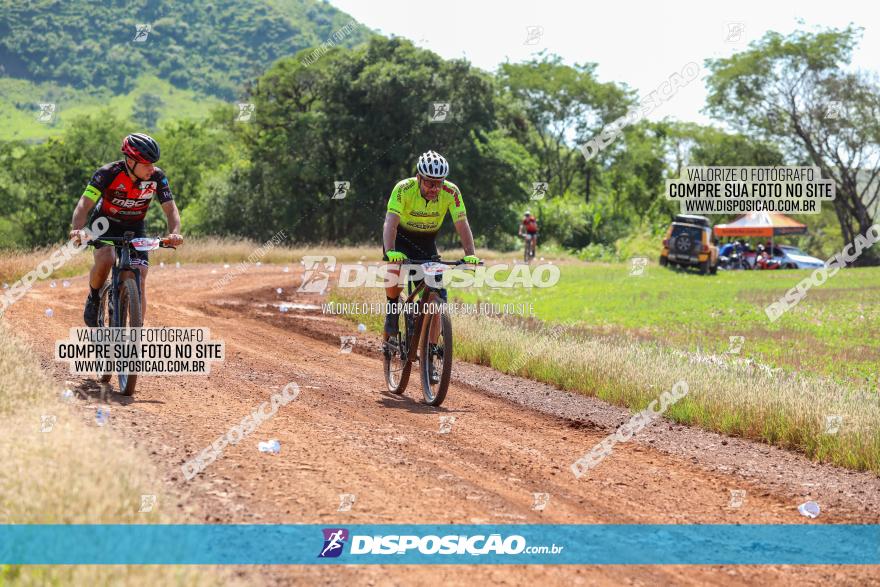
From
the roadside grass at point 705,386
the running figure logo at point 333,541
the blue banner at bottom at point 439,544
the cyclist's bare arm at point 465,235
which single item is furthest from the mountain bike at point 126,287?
the roadside grass at point 705,386

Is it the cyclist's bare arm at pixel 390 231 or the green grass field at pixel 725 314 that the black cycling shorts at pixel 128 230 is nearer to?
the cyclist's bare arm at pixel 390 231

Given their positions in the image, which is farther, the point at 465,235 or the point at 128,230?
the point at 465,235

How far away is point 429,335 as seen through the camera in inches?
376

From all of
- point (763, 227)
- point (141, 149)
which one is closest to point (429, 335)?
point (141, 149)

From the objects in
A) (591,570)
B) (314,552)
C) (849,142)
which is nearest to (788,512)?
Answer: (591,570)

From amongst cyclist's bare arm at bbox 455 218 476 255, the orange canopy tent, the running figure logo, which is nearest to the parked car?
the orange canopy tent

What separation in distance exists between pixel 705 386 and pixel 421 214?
12.6 ft

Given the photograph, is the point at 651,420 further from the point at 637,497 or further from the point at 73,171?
the point at 73,171

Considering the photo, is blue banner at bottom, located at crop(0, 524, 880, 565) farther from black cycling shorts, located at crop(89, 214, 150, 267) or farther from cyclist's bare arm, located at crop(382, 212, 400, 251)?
cyclist's bare arm, located at crop(382, 212, 400, 251)

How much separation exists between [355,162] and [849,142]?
112 ft

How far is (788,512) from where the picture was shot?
6.59m

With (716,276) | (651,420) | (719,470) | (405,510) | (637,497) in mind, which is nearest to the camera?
(405,510)

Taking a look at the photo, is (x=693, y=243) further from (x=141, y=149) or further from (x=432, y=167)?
(x=141, y=149)

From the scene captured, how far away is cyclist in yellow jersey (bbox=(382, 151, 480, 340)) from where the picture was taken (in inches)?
361
